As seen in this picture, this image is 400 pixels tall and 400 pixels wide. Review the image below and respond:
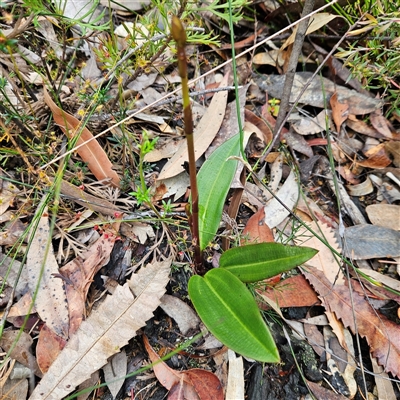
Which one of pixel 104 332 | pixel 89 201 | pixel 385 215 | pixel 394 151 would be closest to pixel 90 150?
pixel 89 201

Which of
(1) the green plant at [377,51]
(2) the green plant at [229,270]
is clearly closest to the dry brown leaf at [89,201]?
(2) the green plant at [229,270]

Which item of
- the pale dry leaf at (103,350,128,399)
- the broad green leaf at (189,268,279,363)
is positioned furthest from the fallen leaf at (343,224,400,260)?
the pale dry leaf at (103,350,128,399)

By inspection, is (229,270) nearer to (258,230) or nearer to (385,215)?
(258,230)

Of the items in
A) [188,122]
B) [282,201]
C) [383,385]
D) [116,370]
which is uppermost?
[188,122]

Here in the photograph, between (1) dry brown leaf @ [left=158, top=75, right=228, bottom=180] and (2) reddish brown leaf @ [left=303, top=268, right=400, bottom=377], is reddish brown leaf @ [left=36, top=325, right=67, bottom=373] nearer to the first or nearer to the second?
(1) dry brown leaf @ [left=158, top=75, right=228, bottom=180]

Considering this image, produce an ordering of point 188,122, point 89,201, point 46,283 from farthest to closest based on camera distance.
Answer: point 89,201
point 46,283
point 188,122

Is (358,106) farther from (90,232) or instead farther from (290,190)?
(90,232)

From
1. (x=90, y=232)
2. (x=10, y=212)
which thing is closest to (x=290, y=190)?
(x=90, y=232)
